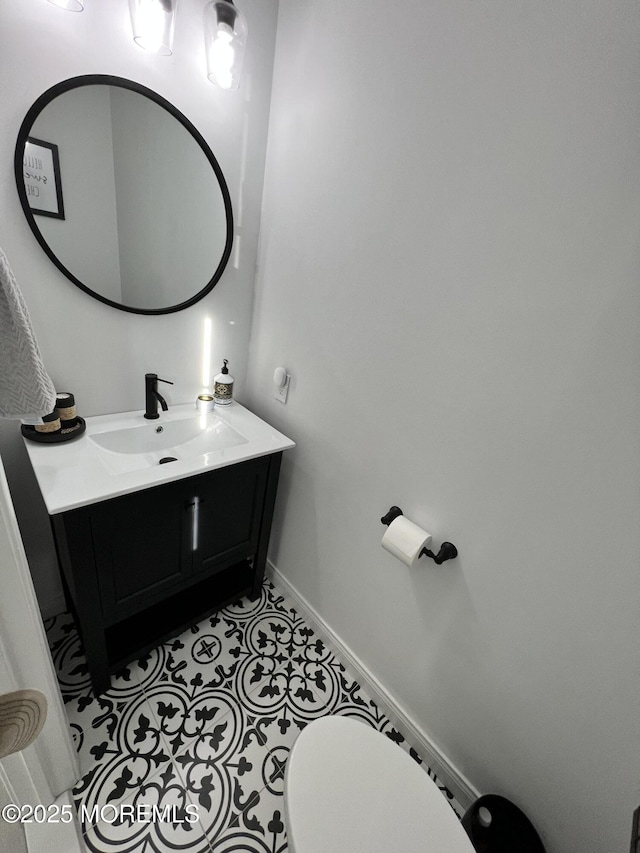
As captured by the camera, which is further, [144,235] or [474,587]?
[144,235]

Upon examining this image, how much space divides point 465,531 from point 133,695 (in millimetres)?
1267

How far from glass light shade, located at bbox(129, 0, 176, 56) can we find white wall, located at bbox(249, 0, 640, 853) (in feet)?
1.32

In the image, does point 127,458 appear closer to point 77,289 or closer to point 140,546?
point 140,546

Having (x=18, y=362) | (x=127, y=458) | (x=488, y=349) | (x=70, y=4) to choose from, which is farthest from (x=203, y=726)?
(x=70, y=4)

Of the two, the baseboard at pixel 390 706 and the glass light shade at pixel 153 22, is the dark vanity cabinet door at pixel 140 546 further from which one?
the glass light shade at pixel 153 22

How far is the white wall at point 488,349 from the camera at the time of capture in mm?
713

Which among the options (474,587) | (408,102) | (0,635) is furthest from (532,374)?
(0,635)

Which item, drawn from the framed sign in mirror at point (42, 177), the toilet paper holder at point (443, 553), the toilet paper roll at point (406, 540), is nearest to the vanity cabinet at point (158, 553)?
the toilet paper roll at point (406, 540)

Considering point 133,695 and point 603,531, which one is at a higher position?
point 603,531

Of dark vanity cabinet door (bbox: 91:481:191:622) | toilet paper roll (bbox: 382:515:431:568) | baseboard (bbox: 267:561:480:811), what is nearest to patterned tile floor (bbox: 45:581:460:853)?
baseboard (bbox: 267:561:480:811)

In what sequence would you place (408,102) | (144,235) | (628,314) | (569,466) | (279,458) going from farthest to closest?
(279,458), (144,235), (408,102), (569,466), (628,314)

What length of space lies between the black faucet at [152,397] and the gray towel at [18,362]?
717 mm

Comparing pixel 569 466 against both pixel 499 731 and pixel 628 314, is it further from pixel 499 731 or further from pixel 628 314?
pixel 499 731

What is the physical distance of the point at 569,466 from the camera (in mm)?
790
